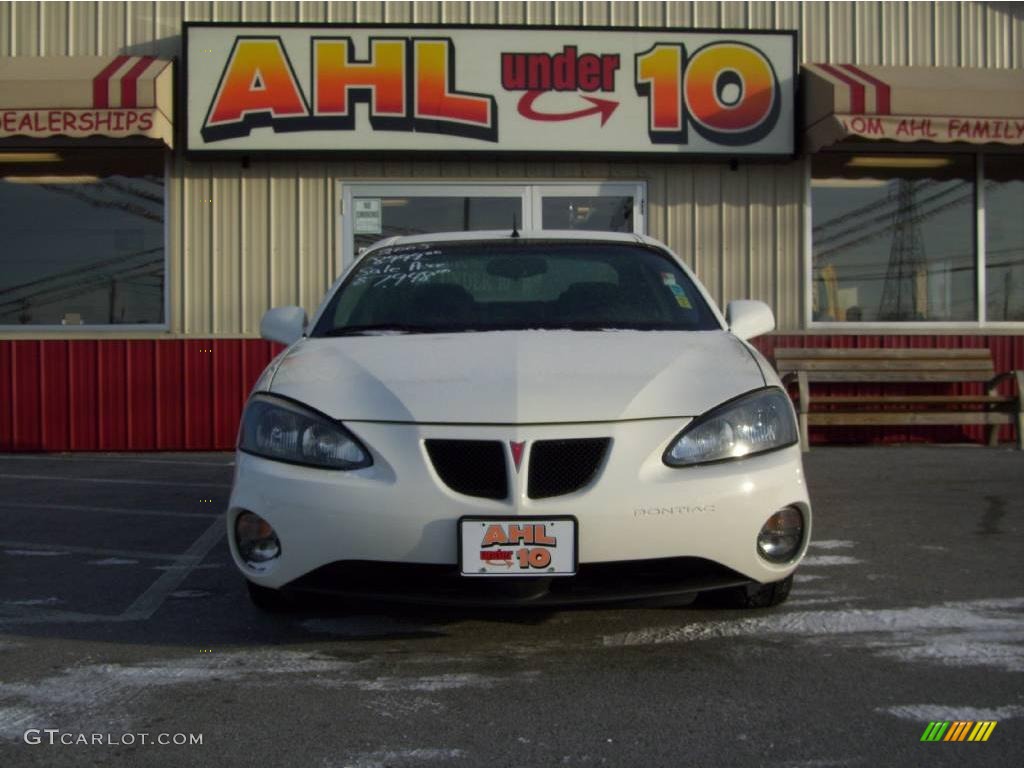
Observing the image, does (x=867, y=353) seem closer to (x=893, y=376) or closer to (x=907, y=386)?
(x=893, y=376)

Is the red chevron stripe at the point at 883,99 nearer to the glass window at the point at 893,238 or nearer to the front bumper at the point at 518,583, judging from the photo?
the glass window at the point at 893,238

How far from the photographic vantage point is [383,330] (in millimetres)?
4207

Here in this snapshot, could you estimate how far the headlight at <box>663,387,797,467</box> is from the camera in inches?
129

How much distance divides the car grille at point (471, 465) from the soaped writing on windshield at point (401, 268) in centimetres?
151

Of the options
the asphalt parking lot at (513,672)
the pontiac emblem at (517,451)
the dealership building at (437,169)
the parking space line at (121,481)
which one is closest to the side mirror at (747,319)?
the asphalt parking lot at (513,672)

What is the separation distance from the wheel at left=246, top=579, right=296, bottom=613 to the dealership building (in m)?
6.00

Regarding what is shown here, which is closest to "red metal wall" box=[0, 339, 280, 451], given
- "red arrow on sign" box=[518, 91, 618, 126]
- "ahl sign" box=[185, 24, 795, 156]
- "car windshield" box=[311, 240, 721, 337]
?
"ahl sign" box=[185, 24, 795, 156]

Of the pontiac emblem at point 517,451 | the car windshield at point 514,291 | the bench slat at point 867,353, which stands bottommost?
the pontiac emblem at point 517,451

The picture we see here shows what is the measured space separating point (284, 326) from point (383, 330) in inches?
19.3

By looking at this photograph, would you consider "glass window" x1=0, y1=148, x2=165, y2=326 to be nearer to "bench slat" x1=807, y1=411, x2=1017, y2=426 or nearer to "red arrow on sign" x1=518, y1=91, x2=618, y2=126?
"red arrow on sign" x1=518, y1=91, x2=618, y2=126

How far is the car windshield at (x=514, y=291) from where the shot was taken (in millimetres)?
4266

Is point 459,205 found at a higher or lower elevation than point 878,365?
higher

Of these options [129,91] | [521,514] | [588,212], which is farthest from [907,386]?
[521,514]

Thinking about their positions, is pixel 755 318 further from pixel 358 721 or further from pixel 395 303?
pixel 358 721
